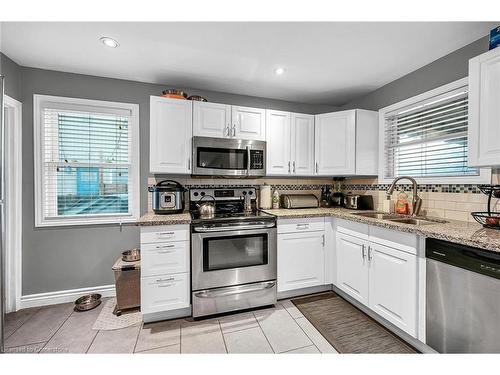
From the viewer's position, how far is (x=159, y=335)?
191cm

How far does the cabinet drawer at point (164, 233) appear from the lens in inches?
79.6

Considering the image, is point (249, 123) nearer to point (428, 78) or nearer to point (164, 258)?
point (164, 258)

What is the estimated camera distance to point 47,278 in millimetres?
2408

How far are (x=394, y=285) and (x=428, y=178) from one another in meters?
1.15

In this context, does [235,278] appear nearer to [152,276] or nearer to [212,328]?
[212,328]

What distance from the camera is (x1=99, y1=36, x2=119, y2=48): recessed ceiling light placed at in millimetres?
1855

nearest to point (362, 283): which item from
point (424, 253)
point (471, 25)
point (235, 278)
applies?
point (424, 253)

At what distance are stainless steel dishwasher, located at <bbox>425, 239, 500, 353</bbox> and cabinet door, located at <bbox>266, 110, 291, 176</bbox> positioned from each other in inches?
65.0

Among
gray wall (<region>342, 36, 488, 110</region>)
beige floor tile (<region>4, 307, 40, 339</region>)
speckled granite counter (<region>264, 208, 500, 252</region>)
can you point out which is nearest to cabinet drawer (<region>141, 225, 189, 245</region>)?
beige floor tile (<region>4, 307, 40, 339</region>)

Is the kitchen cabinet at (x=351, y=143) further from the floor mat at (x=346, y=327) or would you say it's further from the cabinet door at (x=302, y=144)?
the floor mat at (x=346, y=327)

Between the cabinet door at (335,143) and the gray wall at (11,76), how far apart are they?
3210 mm

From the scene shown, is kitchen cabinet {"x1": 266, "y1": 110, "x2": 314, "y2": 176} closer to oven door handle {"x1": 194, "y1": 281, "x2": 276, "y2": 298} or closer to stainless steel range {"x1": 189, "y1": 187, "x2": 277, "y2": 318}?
stainless steel range {"x1": 189, "y1": 187, "x2": 277, "y2": 318}

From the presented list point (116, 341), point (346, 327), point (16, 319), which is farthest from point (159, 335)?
point (346, 327)

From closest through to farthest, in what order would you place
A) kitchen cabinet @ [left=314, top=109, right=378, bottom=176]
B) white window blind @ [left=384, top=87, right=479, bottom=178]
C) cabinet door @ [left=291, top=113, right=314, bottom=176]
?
white window blind @ [left=384, top=87, right=479, bottom=178] → kitchen cabinet @ [left=314, top=109, right=378, bottom=176] → cabinet door @ [left=291, top=113, right=314, bottom=176]
